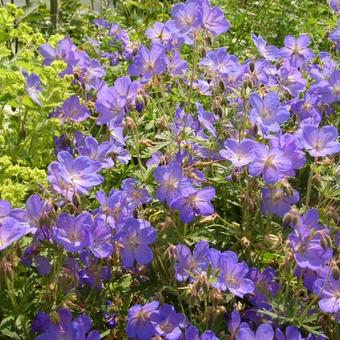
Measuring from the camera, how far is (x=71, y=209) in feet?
5.75

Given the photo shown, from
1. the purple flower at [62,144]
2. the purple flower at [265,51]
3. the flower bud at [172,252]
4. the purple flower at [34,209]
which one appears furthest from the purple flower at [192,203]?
the purple flower at [265,51]

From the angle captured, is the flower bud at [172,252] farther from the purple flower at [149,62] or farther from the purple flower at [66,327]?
the purple flower at [149,62]

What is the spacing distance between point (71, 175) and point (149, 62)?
0.55 m

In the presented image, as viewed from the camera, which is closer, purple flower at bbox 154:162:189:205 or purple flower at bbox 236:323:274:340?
purple flower at bbox 236:323:274:340

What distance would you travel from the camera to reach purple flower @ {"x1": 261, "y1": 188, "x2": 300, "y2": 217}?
1.87 m

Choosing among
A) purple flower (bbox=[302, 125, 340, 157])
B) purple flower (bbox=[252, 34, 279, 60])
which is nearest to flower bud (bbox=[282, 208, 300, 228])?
purple flower (bbox=[302, 125, 340, 157])

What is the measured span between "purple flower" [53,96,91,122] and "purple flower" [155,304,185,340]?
0.76 m

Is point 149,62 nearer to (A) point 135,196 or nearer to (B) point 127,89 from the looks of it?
(B) point 127,89

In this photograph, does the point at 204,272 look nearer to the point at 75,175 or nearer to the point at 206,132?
the point at 75,175

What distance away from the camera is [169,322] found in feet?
5.73

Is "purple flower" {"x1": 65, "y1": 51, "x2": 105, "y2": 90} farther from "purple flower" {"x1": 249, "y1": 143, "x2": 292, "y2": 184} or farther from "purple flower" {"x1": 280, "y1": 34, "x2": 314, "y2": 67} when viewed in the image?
"purple flower" {"x1": 249, "y1": 143, "x2": 292, "y2": 184}

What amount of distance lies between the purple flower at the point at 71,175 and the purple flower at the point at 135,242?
0.44 ft

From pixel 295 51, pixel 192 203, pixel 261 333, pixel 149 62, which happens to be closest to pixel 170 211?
pixel 192 203

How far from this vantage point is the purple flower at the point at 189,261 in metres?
1.76
